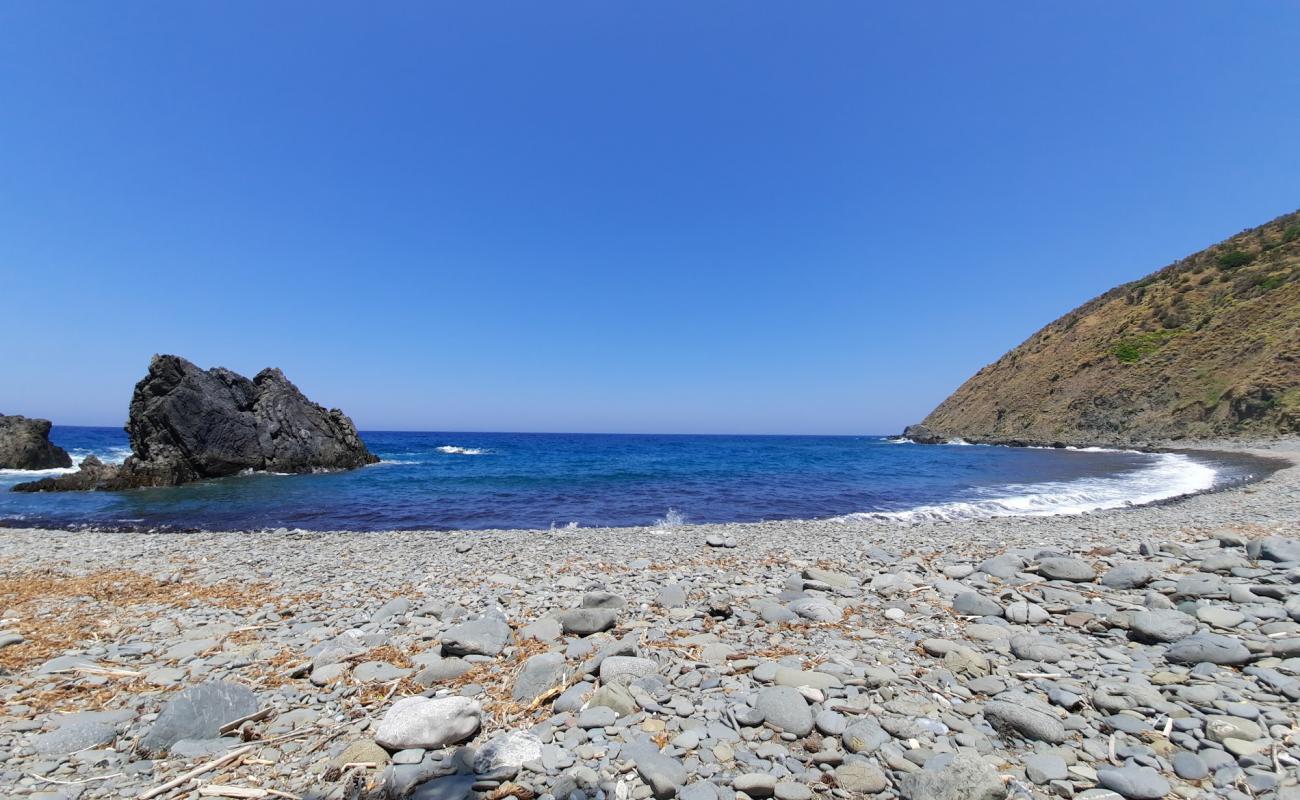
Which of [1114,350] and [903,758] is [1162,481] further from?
[1114,350]

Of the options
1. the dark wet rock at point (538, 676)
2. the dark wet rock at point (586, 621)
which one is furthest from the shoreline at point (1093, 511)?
the dark wet rock at point (538, 676)

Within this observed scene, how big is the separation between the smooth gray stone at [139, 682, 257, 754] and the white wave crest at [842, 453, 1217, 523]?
18194 mm

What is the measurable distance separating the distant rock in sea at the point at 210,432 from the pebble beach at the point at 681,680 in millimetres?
30831

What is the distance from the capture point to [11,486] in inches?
1229

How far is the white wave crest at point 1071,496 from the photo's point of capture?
65.4ft

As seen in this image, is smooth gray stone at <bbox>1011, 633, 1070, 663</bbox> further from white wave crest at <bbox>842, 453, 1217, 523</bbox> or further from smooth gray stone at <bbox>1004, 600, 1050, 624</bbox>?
white wave crest at <bbox>842, 453, 1217, 523</bbox>

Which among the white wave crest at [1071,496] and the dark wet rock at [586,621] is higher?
the dark wet rock at [586,621]

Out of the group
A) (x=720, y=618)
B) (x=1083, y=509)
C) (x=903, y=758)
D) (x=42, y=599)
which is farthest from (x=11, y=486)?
(x=1083, y=509)

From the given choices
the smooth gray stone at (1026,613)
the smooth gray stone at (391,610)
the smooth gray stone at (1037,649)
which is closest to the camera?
the smooth gray stone at (1037,649)

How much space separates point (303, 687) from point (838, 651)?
550 cm

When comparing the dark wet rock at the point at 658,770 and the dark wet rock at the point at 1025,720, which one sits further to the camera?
the dark wet rock at the point at 1025,720

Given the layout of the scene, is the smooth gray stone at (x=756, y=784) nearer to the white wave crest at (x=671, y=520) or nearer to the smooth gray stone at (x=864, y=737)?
the smooth gray stone at (x=864, y=737)

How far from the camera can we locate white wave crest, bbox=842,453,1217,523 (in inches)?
785

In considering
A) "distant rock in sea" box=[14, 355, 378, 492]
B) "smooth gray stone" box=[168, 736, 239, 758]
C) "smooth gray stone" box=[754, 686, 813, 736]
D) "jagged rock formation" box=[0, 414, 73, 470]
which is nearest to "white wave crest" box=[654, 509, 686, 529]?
"smooth gray stone" box=[754, 686, 813, 736]
